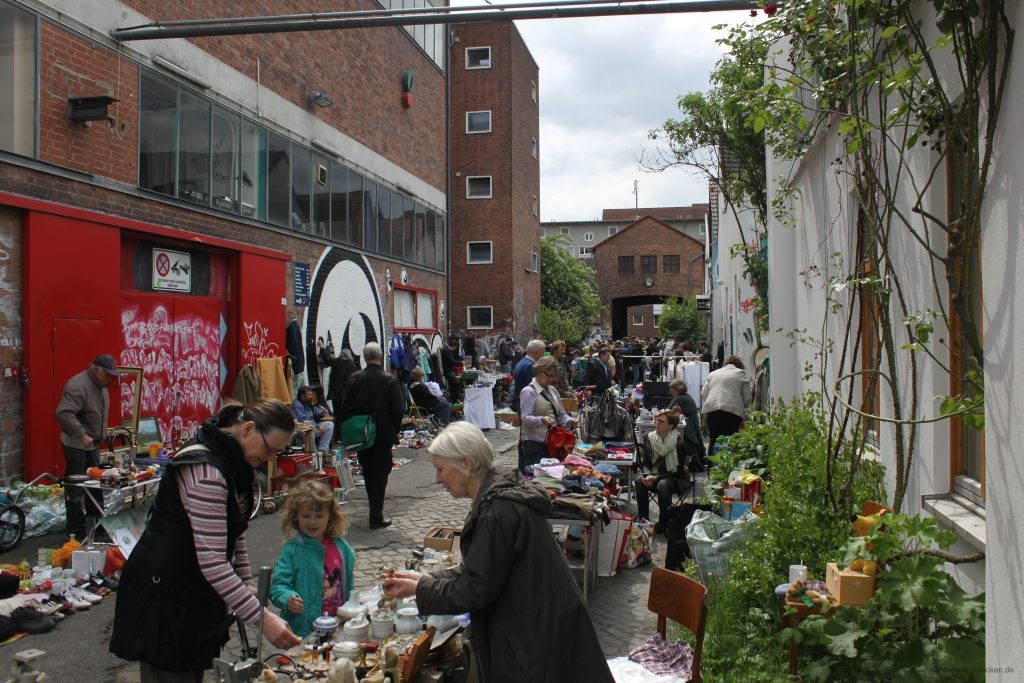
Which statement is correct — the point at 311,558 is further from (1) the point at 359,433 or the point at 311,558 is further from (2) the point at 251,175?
(2) the point at 251,175

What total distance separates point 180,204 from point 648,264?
173 ft

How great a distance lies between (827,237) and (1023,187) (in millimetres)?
5011

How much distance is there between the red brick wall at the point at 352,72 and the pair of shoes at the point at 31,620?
7946 millimetres

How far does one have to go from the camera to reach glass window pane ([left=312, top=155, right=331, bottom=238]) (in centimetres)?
1594

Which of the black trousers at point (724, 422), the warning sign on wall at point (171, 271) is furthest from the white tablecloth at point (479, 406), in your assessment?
the warning sign on wall at point (171, 271)

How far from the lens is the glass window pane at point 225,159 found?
1245cm

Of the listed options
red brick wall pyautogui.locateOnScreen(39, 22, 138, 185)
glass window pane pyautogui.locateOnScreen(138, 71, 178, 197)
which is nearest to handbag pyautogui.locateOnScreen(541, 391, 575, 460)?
red brick wall pyautogui.locateOnScreen(39, 22, 138, 185)

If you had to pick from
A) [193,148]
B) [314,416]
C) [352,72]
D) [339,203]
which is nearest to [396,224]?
[339,203]

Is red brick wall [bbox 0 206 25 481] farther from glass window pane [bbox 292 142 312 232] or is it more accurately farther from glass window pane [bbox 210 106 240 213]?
glass window pane [bbox 292 142 312 232]

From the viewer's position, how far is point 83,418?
834 centimetres

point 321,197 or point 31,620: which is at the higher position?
point 321,197

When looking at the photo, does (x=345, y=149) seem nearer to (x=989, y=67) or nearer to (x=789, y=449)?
(x=789, y=449)

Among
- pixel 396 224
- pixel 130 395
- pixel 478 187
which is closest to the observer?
pixel 130 395

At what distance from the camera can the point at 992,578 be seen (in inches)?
120
